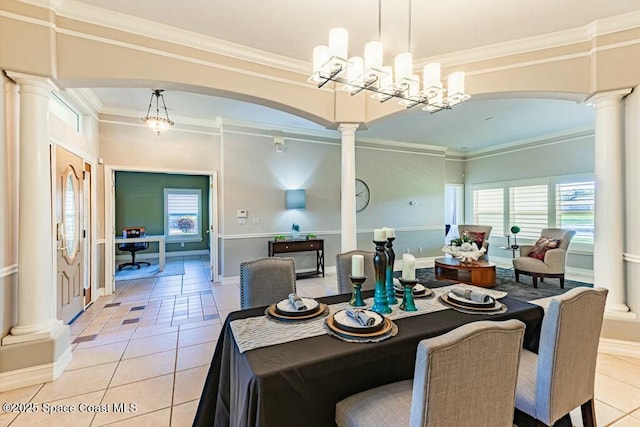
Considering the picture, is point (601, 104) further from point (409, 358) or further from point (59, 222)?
point (59, 222)

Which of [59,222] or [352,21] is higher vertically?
[352,21]

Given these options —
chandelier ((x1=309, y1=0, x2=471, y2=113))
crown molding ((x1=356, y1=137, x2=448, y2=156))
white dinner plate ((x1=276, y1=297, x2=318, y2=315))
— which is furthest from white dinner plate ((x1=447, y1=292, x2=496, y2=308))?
crown molding ((x1=356, y1=137, x2=448, y2=156))

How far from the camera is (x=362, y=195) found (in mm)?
6430

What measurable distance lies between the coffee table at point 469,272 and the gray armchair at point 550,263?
2.31 ft

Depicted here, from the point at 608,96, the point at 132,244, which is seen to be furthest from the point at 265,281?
the point at 132,244

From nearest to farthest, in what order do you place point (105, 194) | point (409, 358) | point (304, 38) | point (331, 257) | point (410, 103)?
point (409, 358) < point (410, 103) < point (304, 38) < point (105, 194) < point (331, 257)

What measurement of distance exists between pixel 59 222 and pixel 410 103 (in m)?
3.71

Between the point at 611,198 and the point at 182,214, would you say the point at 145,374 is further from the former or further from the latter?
the point at 182,214

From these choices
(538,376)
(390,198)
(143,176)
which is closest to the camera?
(538,376)

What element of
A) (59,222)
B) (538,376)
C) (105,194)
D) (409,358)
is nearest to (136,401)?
(409,358)

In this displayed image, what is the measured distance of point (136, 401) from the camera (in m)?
2.02

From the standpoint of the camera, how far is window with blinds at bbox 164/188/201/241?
8.21 metres

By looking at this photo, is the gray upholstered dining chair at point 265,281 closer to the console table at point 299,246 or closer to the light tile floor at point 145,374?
the light tile floor at point 145,374

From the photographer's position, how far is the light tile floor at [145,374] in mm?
1876
